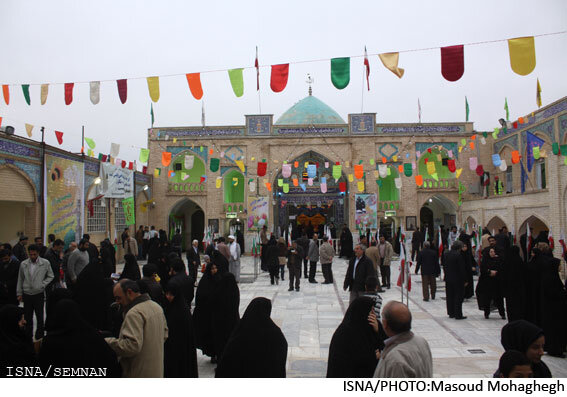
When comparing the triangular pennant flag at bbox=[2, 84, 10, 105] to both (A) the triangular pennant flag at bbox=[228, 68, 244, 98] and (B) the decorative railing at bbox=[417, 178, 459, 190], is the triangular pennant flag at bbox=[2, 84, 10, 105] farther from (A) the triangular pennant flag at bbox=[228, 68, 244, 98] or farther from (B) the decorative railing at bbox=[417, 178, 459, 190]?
(B) the decorative railing at bbox=[417, 178, 459, 190]

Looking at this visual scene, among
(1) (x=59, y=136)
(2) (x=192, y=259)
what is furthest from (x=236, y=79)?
(1) (x=59, y=136)

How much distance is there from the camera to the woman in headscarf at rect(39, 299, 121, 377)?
254cm

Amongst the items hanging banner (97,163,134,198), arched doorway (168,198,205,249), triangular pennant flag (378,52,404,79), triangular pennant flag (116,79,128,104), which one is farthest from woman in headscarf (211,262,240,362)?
arched doorway (168,198,205,249)

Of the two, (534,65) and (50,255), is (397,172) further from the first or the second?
(50,255)

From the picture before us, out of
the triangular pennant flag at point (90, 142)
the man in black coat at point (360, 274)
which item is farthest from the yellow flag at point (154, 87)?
the triangular pennant flag at point (90, 142)

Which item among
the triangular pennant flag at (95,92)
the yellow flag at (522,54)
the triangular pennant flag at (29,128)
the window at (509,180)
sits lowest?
the window at (509,180)

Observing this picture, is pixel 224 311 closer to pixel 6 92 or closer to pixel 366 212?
pixel 6 92

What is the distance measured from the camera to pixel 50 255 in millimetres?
6938

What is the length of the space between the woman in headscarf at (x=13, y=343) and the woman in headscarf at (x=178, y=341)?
1072 mm

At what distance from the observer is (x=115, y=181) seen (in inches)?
644

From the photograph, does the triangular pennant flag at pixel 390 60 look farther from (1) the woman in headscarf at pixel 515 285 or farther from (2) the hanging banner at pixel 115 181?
(2) the hanging banner at pixel 115 181

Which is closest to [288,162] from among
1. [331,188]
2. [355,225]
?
[331,188]

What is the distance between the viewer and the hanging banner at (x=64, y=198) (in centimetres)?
1238

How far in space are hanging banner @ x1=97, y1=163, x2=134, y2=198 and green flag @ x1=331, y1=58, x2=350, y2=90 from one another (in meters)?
10.3
